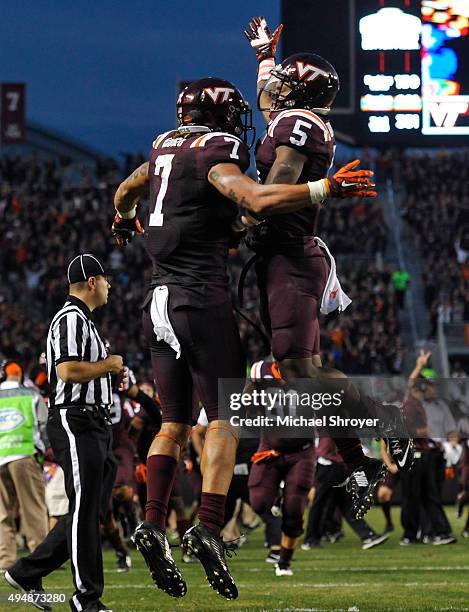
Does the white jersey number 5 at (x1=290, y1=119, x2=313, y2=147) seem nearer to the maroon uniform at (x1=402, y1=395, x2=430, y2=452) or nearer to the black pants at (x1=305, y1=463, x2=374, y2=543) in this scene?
the black pants at (x1=305, y1=463, x2=374, y2=543)

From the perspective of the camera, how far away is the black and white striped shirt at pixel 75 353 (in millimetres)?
7625

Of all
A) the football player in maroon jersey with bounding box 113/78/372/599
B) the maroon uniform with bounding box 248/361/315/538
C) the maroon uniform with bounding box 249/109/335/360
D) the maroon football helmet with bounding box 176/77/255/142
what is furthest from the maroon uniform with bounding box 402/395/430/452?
the maroon football helmet with bounding box 176/77/255/142

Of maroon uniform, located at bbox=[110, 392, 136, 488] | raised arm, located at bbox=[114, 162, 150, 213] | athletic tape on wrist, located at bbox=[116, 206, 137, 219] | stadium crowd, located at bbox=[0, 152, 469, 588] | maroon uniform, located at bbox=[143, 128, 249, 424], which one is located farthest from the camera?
stadium crowd, located at bbox=[0, 152, 469, 588]

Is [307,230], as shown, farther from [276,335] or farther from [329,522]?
[329,522]

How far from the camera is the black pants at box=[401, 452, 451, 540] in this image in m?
14.3

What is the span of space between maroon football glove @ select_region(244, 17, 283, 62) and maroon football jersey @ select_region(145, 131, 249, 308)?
1.30 m

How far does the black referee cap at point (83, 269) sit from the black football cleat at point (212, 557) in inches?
95.7

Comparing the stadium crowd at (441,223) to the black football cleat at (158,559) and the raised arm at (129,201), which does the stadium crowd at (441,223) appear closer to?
the raised arm at (129,201)

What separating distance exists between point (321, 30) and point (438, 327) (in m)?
7.66

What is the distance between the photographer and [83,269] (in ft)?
25.9

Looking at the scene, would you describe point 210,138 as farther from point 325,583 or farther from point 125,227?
point 325,583

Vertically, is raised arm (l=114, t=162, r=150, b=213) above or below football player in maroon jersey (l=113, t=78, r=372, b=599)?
above

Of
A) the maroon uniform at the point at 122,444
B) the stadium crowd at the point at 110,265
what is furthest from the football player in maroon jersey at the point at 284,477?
the stadium crowd at the point at 110,265

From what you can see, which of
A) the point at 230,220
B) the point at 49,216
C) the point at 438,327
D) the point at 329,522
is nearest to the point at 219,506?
the point at 230,220
